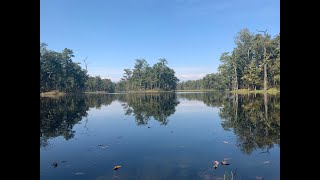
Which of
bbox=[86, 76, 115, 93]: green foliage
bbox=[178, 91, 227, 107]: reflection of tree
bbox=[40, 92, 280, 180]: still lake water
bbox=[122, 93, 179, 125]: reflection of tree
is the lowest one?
bbox=[40, 92, 280, 180]: still lake water

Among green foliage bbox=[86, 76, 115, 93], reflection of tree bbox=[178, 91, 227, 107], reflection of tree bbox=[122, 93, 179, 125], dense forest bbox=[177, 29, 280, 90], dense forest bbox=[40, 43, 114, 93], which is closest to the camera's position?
reflection of tree bbox=[122, 93, 179, 125]

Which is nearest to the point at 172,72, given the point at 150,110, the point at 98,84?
the point at 98,84

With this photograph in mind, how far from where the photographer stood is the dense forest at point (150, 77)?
376ft

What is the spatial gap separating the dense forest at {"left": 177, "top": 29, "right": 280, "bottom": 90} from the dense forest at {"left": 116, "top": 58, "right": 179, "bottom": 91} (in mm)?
29594

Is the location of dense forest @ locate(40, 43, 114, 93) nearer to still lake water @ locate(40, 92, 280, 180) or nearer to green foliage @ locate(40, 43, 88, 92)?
green foliage @ locate(40, 43, 88, 92)

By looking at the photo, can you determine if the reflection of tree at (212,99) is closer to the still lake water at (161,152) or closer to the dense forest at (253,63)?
the dense forest at (253,63)

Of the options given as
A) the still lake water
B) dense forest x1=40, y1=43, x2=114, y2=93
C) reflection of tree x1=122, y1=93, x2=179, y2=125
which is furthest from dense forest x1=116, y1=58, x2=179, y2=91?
the still lake water

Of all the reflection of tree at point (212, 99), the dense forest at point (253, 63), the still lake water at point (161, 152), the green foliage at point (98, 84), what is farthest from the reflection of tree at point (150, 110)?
the green foliage at point (98, 84)

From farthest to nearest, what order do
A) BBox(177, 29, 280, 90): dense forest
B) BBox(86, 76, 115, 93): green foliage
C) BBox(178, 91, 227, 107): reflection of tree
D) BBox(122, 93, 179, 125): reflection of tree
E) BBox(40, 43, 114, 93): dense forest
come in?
BBox(86, 76, 115, 93): green foliage → BBox(40, 43, 114, 93): dense forest → BBox(177, 29, 280, 90): dense forest → BBox(178, 91, 227, 107): reflection of tree → BBox(122, 93, 179, 125): reflection of tree

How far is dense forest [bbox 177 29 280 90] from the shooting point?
58812 millimetres
